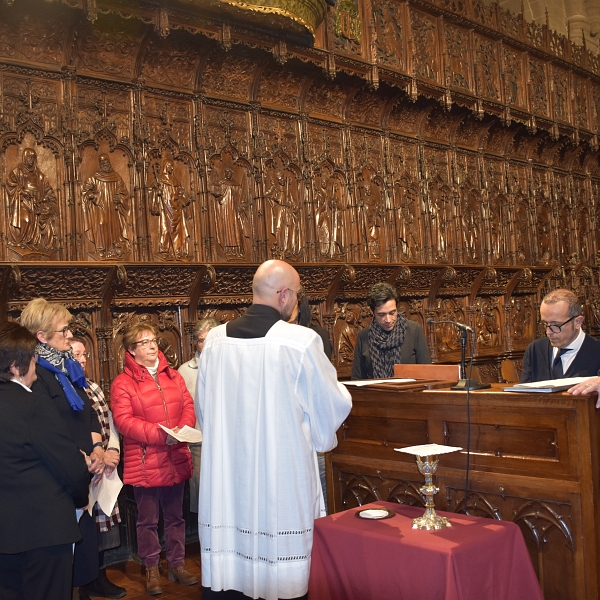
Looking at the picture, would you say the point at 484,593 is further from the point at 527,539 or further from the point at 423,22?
the point at 423,22

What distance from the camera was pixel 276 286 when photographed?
134 inches

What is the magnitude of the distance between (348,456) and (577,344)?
1.54 meters

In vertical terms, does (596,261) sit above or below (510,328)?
above

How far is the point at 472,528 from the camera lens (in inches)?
119

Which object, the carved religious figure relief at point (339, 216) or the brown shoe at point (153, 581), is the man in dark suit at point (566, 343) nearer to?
the brown shoe at point (153, 581)

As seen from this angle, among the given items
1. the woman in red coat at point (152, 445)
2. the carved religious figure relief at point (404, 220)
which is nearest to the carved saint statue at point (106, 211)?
the woman in red coat at point (152, 445)

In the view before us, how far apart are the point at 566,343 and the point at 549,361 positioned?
0.19 metres

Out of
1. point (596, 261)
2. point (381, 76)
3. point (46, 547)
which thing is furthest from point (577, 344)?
point (596, 261)

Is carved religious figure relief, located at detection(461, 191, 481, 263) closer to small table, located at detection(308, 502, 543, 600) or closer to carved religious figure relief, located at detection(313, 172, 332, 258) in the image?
carved religious figure relief, located at detection(313, 172, 332, 258)

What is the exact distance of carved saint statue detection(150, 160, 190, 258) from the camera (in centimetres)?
717

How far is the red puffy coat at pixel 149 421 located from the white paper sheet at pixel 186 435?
185mm

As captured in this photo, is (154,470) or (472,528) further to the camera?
(154,470)

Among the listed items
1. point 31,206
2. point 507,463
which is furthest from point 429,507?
point 31,206

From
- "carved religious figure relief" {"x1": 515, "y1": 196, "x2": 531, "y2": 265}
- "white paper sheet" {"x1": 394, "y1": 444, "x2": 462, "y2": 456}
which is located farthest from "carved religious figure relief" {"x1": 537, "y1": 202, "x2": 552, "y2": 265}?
"white paper sheet" {"x1": 394, "y1": 444, "x2": 462, "y2": 456}
